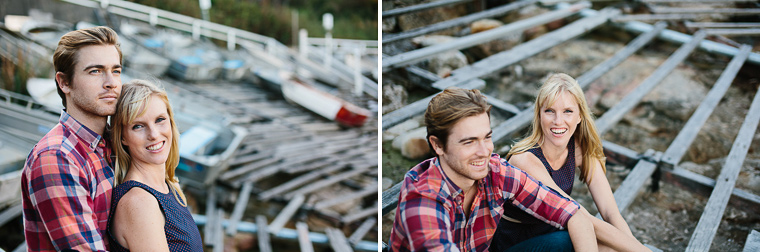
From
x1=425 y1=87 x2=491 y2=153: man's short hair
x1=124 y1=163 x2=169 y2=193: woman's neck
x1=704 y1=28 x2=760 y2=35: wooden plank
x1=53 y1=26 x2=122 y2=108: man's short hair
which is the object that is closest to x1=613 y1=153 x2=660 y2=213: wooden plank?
x1=425 y1=87 x2=491 y2=153: man's short hair

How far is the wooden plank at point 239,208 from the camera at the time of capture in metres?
5.33

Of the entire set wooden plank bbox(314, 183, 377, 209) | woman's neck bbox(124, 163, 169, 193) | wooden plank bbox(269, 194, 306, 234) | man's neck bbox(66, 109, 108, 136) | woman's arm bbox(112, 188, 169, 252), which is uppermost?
man's neck bbox(66, 109, 108, 136)

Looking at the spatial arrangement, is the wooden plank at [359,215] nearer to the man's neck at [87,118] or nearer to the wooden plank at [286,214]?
the wooden plank at [286,214]

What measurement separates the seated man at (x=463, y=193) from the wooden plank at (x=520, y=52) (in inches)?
56.6

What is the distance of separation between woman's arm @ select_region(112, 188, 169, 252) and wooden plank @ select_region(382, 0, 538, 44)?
7.59ft

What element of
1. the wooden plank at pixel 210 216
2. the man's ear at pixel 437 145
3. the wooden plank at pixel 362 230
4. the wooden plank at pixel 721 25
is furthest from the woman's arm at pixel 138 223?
the wooden plank at pixel 721 25

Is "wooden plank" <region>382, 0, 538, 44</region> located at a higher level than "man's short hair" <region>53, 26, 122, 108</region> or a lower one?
lower

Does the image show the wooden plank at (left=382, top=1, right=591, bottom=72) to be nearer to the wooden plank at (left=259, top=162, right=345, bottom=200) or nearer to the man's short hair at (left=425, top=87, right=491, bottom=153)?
the man's short hair at (left=425, top=87, right=491, bottom=153)

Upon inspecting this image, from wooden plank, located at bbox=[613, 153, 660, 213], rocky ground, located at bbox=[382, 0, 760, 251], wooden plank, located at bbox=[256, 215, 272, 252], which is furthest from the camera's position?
wooden plank, located at bbox=[256, 215, 272, 252]

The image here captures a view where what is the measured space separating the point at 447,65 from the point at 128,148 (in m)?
2.85

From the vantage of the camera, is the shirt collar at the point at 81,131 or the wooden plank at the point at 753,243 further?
the wooden plank at the point at 753,243

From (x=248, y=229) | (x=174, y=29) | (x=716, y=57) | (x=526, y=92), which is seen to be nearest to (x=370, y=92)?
(x=174, y=29)

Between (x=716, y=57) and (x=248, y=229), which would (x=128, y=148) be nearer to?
(x=248, y=229)

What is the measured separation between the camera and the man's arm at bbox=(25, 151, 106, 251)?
1.34 m
